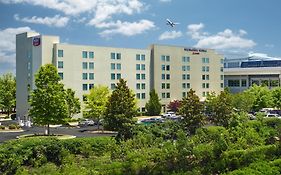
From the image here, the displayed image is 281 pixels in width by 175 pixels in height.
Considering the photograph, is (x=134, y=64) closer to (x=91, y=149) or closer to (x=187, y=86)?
(x=187, y=86)

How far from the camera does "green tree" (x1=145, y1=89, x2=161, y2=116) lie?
64.9m

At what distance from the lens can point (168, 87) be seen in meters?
69.8

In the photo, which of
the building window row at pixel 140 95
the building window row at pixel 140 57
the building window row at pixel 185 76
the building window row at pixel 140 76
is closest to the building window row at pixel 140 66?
the building window row at pixel 140 57

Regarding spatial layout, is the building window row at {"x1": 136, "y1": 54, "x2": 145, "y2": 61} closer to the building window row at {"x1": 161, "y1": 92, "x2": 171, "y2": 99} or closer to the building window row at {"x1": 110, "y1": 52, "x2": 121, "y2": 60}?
the building window row at {"x1": 110, "y1": 52, "x2": 121, "y2": 60}

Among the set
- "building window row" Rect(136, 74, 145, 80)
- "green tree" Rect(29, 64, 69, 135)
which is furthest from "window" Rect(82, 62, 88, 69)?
"green tree" Rect(29, 64, 69, 135)

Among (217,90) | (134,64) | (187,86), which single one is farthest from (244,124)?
(217,90)

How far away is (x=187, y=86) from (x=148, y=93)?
29.2 ft

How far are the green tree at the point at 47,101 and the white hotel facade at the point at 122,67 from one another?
53.6 feet

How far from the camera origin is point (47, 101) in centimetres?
3878

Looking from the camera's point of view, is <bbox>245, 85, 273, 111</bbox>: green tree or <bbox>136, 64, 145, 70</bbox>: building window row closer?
<bbox>245, 85, 273, 111</bbox>: green tree

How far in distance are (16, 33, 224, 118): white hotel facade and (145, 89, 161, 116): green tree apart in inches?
63.8

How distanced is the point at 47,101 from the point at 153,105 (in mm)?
28379

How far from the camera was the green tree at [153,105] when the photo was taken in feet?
213

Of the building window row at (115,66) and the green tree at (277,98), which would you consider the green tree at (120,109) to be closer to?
the building window row at (115,66)
